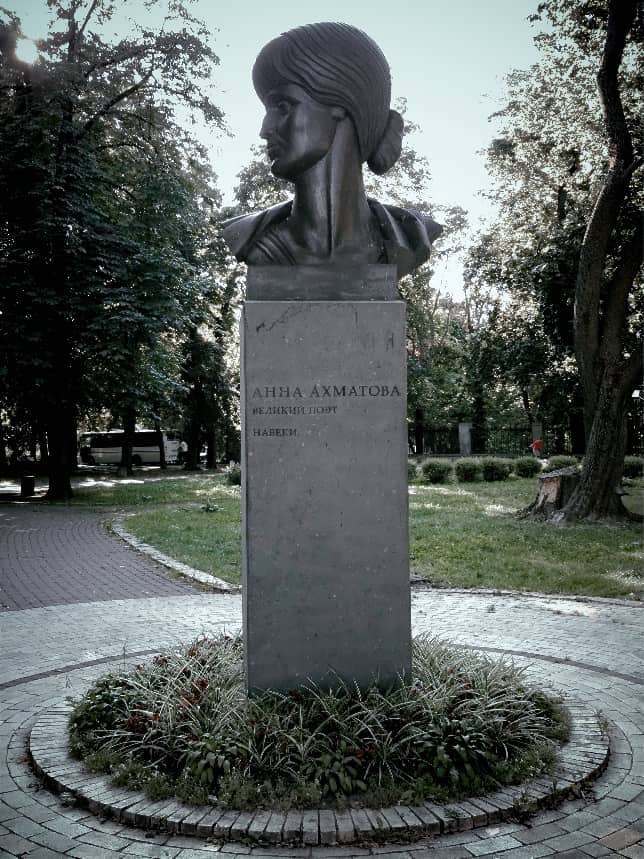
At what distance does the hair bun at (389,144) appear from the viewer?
4918 mm

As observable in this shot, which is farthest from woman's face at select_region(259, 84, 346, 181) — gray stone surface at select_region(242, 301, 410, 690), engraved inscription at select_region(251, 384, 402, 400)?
engraved inscription at select_region(251, 384, 402, 400)

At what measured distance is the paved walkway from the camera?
3.42 metres

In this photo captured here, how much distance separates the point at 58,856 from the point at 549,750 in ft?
8.38

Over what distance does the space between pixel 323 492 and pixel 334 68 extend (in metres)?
2.56

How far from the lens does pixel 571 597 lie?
29.1 ft

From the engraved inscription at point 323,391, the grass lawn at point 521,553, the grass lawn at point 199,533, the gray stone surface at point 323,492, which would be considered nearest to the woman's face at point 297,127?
the gray stone surface at point 323,492

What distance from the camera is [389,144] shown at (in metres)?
4.93

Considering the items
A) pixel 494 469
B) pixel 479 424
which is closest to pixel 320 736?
pixel 494 469

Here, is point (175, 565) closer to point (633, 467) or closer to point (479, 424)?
point (633, 467)

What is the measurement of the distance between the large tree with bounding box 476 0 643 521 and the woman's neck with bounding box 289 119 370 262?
35.2 feet

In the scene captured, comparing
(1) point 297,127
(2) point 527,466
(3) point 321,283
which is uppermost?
(1) point 297,127

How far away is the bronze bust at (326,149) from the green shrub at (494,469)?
22785 mm

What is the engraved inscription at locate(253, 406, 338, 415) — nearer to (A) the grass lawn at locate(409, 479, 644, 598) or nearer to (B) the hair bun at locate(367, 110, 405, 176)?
(B) the hair bun at locate(367, 110, 405, 176)

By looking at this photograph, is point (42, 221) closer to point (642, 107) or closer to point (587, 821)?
point (642, 107)
